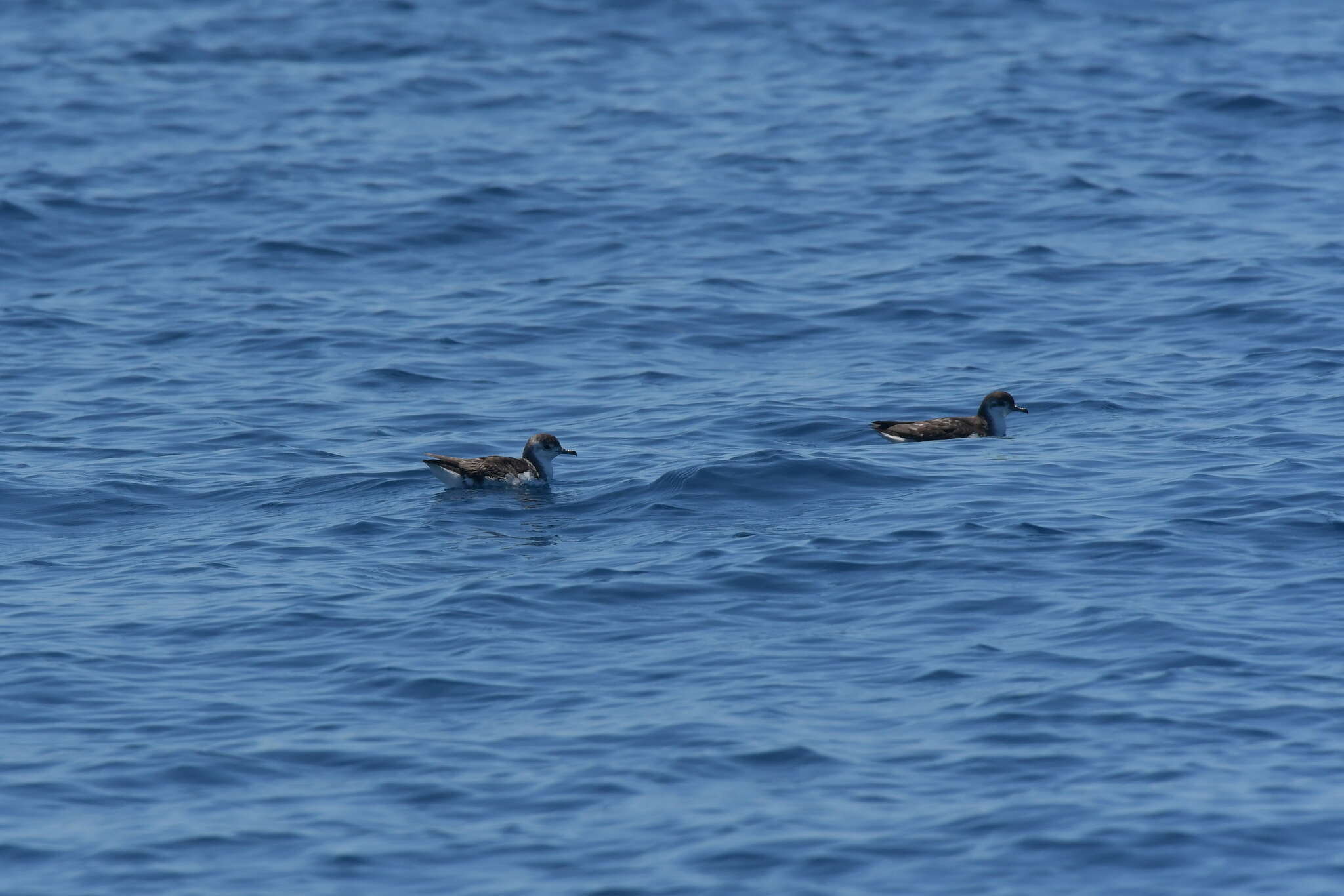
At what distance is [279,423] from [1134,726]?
1059 cm

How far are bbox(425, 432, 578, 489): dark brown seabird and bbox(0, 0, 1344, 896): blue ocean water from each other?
10.7 inches

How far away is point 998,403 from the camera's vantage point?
60.0 feet

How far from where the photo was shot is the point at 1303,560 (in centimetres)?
1402

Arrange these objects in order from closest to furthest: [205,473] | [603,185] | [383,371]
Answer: [205,473]
[383,371]
[603,185]

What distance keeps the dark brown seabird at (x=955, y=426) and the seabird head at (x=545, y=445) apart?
3.05m

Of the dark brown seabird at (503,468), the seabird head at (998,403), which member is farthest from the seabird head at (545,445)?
the seabird head at (998,403)

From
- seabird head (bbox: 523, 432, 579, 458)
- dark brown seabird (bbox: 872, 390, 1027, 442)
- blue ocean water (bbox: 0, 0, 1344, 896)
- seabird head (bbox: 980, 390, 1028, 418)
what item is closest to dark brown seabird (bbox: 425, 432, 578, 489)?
seabird head (bbox: 523, 432, 579, 458)

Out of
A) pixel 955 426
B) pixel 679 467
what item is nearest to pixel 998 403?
pixel 955 426

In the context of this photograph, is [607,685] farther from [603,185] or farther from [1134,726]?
[603,185]

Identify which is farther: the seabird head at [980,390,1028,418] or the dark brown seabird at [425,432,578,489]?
the seabird head at [980,390,1028,418]

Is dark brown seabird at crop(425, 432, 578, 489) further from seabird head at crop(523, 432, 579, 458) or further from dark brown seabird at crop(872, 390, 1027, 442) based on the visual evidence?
dark brown seabird at crop(872, 390, 1027, 442)

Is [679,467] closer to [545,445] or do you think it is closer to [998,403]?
[545,445]

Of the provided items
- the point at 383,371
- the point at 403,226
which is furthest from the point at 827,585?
the point at 403,226

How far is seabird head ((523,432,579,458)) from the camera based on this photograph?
1680 centimetres
